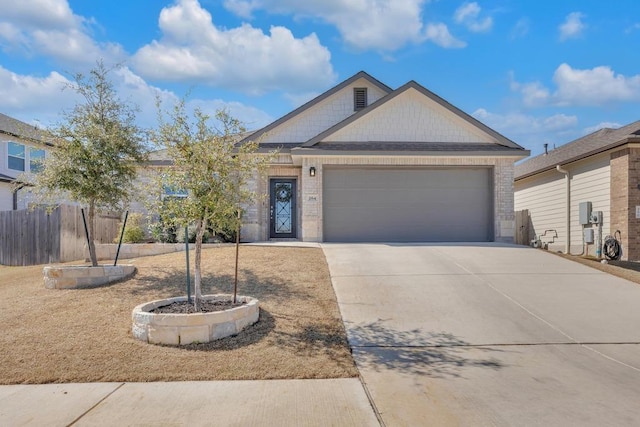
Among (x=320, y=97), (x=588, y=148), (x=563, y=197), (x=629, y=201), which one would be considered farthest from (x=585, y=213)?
(x=320, y=97)

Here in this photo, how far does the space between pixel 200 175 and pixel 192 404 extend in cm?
322

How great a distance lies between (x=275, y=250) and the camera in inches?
445

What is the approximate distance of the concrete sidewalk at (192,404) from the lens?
3.69 metres

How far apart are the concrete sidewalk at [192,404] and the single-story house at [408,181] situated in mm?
9398

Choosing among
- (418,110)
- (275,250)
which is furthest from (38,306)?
(418,110)

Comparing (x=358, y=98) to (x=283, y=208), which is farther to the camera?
(x=358, y=98)

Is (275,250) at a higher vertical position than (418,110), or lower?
lower

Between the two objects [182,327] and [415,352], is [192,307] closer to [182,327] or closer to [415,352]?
[182,327]

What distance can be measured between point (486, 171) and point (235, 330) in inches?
443

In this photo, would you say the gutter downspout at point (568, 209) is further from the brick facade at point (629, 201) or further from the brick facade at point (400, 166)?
the brick facade at point (400, 166)

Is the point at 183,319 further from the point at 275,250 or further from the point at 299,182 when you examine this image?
the point at 299,182

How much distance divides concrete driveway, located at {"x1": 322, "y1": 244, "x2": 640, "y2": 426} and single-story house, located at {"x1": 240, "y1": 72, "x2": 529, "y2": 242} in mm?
3274

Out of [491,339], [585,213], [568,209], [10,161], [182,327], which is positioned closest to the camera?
[182,327]

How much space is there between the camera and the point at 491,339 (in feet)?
19.5
